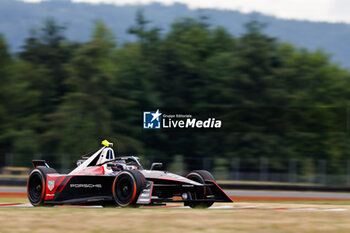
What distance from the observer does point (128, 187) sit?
12109 mm

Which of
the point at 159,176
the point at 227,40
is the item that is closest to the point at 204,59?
the point at 227,40

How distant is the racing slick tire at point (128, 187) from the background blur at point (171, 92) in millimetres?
21861

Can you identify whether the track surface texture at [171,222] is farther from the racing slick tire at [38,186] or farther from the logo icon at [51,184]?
the racing slick tire at [38,186]

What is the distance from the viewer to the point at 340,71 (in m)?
62.5

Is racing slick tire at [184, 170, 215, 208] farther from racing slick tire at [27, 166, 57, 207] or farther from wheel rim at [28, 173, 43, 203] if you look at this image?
wheel rim at [28, 173, 43, 203]

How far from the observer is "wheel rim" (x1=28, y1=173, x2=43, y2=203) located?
1386 centimetres

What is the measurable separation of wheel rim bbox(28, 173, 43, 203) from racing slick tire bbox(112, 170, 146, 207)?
96.4 inches

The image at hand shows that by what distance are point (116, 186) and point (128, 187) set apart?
11.3 inches

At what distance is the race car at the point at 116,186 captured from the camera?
11992 mm

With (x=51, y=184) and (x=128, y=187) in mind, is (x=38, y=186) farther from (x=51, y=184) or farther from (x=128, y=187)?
(x=128, y=187)

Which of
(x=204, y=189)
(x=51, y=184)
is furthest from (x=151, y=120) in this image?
(x=204, y=189)

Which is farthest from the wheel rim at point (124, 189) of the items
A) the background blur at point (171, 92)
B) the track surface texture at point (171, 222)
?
the background blur at point (171, 92)

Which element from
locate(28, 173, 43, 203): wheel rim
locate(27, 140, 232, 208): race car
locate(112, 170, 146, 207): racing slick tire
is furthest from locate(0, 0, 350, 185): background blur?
locate(112, 170, 146, 207): racing slick tire

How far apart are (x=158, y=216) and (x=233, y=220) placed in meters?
1.25
